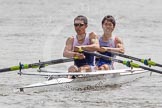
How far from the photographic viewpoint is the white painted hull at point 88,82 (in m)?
15.4

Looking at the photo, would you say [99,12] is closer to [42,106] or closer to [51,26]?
[51,26]

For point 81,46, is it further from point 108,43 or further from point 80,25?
point 108,43

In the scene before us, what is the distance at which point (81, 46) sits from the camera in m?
16.4

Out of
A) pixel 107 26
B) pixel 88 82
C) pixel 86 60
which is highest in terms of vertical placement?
pixel 107 26

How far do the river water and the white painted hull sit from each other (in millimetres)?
137

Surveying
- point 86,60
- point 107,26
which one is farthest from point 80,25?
point 107,26

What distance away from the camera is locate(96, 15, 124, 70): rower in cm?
1745

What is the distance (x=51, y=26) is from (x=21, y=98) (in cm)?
1796

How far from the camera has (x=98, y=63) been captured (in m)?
17.5

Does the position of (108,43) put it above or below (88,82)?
above

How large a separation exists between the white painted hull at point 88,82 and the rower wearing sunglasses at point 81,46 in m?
0.30

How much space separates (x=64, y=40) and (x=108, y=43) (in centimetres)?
972

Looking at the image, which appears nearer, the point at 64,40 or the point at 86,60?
the point at 86,60

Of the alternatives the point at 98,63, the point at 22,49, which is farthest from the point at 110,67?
the point at 22,49
